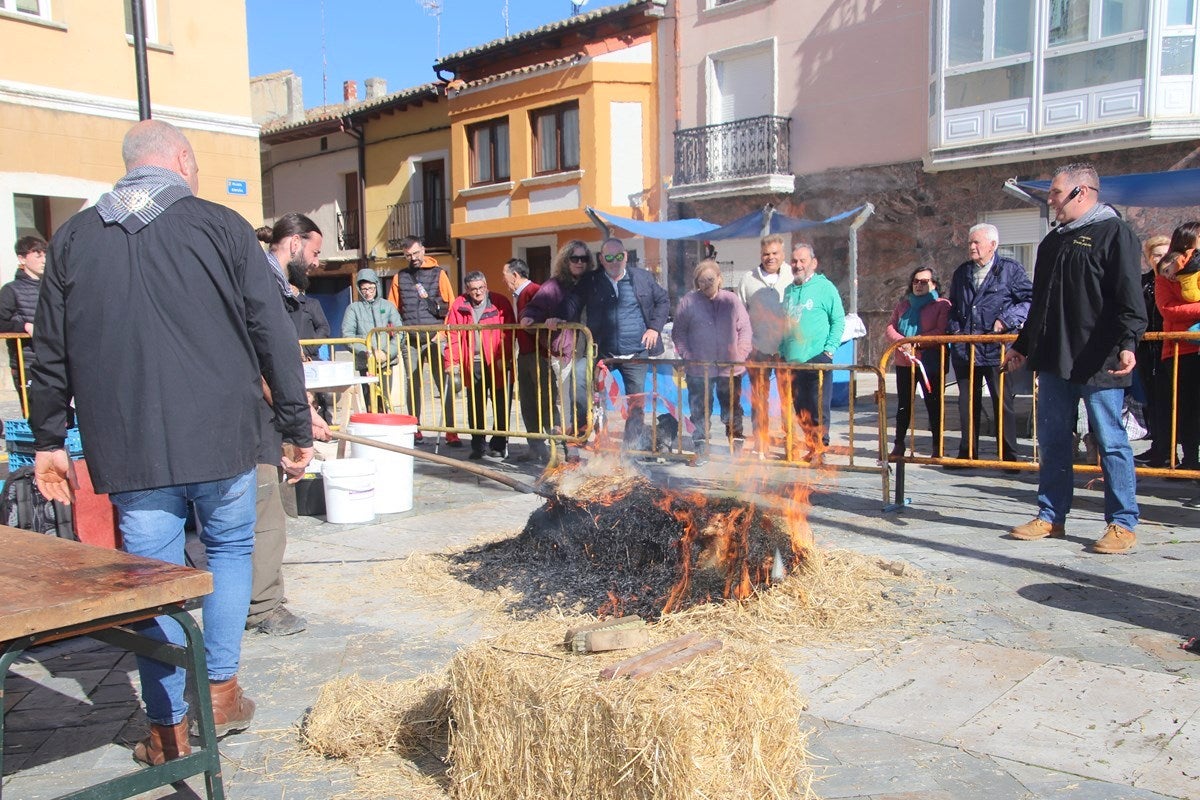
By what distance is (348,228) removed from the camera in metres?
32.9

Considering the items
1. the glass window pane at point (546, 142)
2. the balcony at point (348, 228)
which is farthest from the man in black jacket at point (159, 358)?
the balcony at point (348, 228)

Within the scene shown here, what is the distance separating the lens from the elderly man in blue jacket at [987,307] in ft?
24.8

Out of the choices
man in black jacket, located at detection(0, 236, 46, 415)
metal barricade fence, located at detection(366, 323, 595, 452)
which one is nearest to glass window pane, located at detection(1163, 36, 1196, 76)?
metal barricade fence, located at detection(366, 323, 595, 452)

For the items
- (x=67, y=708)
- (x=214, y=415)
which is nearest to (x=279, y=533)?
(x=67, y=708)

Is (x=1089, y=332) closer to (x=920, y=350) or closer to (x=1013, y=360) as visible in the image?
(x=1013, y=360)

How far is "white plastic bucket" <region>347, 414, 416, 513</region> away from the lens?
23.2ft

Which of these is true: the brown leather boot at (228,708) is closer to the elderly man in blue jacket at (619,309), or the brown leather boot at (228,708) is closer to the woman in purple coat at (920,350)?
the elderly man in blue jacket at (619,309)

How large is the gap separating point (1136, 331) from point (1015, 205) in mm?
14678

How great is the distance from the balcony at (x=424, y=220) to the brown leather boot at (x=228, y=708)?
1087 inches

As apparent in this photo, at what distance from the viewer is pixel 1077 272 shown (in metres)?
5.43

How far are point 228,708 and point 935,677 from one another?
109 inches

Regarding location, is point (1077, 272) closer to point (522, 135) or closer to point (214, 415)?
point (214, 415)

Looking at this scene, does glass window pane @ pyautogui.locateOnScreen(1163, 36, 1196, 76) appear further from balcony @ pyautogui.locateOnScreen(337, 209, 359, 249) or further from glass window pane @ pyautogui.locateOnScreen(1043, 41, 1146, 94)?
balcony @ pyautogui.locateOnScreen(337, 209, 359, 249)

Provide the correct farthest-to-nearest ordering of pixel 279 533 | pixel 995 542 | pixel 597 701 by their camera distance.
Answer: pixel 995 542 → pixel 279 533 → pixel 597 701
